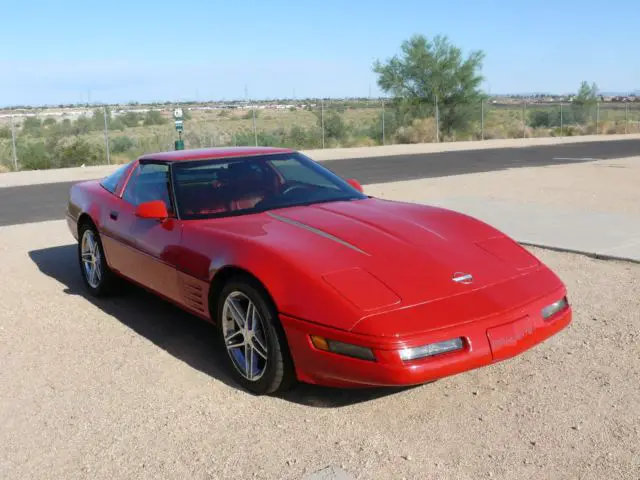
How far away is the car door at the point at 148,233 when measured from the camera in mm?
5324

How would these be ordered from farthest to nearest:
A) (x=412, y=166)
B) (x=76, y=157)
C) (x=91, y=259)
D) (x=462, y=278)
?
(x=76, y=157)
(x=412, y=166)
(x=91, y=259)
(x=462, y=278)

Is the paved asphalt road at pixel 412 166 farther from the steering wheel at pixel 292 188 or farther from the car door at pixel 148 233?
the steering wheel at pixel 292 188

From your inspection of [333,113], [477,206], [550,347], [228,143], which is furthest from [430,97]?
[550,347]

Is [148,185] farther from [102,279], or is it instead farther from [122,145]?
[122,145]

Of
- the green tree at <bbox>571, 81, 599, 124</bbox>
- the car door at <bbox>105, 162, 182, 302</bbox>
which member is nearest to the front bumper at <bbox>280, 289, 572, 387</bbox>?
the car door at <bbox>105, 162, 182, 302</bbox>

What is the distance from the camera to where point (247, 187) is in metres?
5.65

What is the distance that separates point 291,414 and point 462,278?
4.00 feet

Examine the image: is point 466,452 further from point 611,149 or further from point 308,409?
point 611,149

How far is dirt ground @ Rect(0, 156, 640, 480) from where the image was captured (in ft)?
12.2

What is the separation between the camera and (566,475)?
11.6ft

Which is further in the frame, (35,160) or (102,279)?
(35,160)

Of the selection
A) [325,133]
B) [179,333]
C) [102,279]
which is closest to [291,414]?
[179,333]

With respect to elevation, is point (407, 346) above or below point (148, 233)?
below

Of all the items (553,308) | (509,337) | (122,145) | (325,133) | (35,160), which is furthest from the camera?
(325,133)
